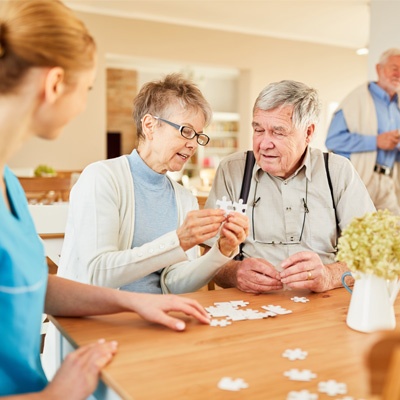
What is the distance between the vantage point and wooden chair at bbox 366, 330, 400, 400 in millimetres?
584

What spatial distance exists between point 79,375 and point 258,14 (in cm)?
724

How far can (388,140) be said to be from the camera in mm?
3734

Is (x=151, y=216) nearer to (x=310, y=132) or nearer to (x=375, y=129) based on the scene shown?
(x=310, y=132)

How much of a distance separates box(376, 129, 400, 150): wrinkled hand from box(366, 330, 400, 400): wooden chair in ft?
11.1

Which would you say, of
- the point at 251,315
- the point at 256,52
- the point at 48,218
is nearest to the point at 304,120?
the point at 251,315

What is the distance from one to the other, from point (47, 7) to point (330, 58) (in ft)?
29.6

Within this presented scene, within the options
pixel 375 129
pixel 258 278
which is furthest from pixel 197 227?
pixel 375 129

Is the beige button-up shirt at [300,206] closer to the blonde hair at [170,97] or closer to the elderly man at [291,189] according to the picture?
the elderly man at [291,189]

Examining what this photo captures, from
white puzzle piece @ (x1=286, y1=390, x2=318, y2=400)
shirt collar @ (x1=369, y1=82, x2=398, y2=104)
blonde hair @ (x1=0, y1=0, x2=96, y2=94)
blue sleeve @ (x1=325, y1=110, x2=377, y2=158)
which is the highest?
blonde hair @ (x1=0, y1=0, x2=96, y2=94)

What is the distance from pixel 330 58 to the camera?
9.32m

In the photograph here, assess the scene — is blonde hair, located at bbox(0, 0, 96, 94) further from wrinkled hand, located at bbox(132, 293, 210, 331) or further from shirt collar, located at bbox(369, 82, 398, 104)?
shirt collar, located at bbox(369, 82, 398, 104)

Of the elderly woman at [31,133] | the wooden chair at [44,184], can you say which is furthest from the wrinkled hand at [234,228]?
the wooden chair at [44,184]

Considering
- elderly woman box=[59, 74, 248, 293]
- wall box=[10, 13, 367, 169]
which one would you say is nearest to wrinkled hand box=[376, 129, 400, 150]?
elderly woman box=[59, 74, 248, 293]

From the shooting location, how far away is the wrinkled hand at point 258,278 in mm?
1610
